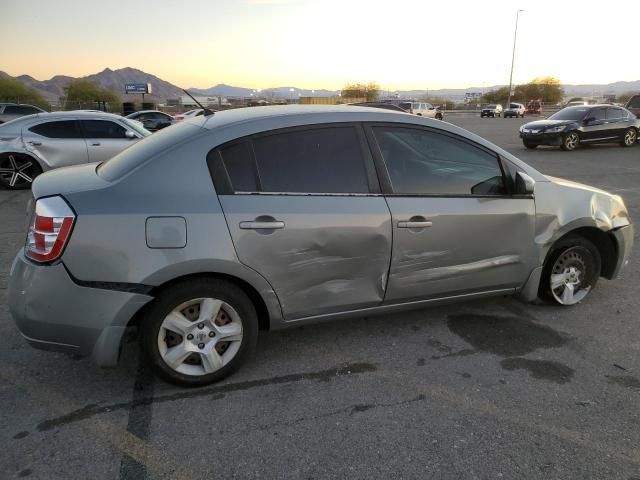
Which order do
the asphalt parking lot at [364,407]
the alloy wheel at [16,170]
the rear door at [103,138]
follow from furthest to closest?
the rear door at [103,138] < the alloy wheel at [16,170] < the asphalt parking lot at [364,407]

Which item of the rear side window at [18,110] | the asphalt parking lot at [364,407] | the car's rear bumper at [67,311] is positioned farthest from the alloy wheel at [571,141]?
the rear side window at [18,110]

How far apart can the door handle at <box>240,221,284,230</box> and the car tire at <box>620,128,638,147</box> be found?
19.3 metres

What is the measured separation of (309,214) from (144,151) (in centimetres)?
112

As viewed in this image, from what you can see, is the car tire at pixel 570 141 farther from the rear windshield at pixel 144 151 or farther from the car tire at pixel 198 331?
the car tire at pixel 198 331

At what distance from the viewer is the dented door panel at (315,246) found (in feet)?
9.30

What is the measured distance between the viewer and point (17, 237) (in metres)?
6.19

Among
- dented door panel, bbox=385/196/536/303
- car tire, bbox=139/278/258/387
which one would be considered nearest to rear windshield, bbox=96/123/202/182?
car tire, bbox=139/278/258/387

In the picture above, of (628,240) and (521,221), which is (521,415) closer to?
(521,221)

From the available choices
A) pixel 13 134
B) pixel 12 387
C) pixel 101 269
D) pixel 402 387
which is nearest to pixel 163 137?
pixel 101 269

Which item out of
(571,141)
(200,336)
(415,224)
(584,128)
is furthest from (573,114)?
(200,336)

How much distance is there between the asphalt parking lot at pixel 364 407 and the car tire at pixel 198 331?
14cm

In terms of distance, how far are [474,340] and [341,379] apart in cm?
113

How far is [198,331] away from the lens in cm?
287

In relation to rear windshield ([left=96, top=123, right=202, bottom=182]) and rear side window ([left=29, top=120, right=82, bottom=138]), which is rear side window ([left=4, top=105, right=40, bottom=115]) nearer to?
rear side window ([left=29, top=120, right=82, bottom=138])
